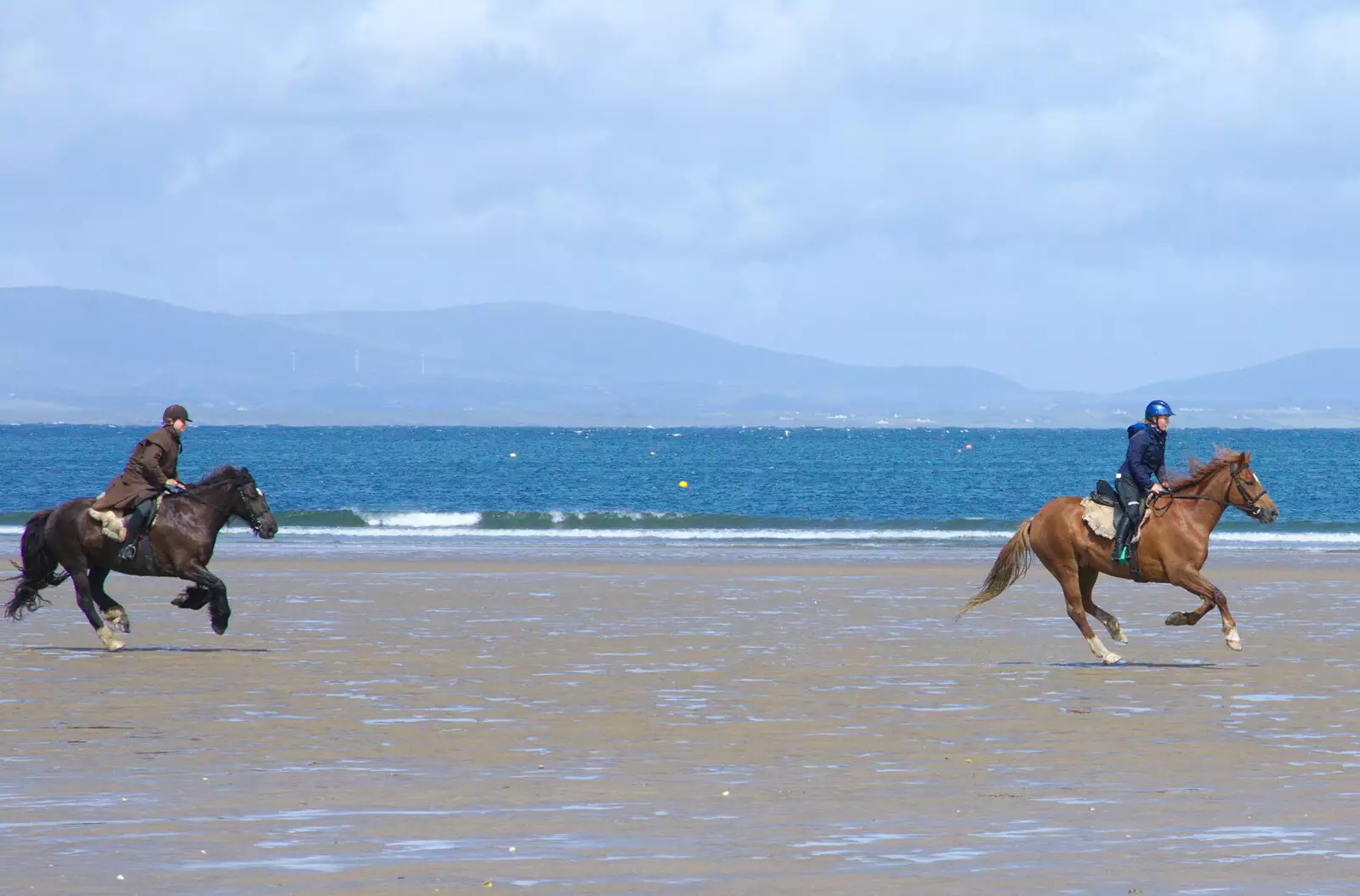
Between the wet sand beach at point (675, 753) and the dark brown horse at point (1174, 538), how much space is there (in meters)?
0.54

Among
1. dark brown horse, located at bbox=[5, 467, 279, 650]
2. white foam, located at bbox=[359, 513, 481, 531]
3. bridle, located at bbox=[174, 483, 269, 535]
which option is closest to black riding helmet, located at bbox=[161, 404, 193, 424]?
dark brown horse, located at bbox=[5, 467, 279, 650]

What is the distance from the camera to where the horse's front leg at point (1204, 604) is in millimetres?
19578

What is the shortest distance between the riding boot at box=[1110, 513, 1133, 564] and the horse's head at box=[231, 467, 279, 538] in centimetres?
853

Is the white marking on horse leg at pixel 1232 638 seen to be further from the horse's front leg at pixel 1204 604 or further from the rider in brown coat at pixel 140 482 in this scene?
the rider in brown coat at pixel 140 482

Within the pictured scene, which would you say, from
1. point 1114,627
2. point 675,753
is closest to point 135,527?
point 675,753

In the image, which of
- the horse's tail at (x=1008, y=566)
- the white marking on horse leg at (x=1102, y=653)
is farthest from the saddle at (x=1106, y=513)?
the white marking on horse leg at (x=1102, y=653)

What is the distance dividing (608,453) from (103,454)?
43.2m

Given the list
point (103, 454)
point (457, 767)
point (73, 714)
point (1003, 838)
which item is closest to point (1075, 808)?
point (1003, 838)

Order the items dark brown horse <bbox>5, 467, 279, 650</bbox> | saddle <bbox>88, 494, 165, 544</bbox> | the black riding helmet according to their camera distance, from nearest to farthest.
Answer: the black riding helmet, saddle <bbox>88, 494, 165, 544</bbox>, dark brown horse <bbox>5, 467, 279, 650</bbox>

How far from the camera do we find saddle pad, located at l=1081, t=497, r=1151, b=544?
65.9 ft

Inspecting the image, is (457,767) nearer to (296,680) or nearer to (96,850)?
(96,850)

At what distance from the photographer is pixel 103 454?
171 metres

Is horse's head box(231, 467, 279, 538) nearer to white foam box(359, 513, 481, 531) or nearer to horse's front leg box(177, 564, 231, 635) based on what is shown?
horse's front leg box(177, 564, 231, 635)

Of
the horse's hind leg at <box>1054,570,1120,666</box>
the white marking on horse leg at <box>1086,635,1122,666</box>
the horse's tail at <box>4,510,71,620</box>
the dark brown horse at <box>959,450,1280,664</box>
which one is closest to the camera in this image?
the white marking on horse leg at <box>1086,635,1122,666</box>
